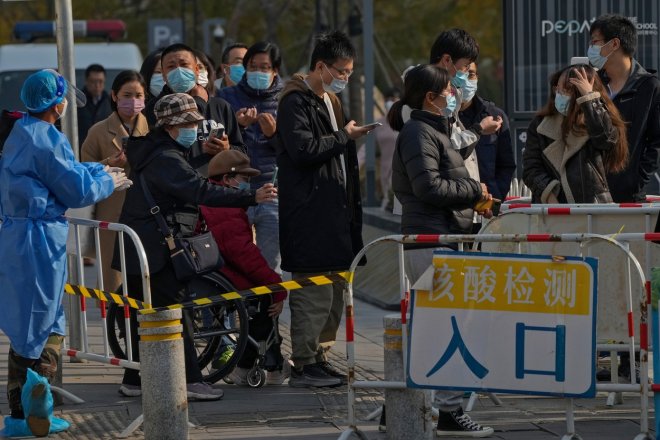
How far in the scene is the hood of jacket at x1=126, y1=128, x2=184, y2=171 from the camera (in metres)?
8.55

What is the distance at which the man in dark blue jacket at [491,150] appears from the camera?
31.2 feet

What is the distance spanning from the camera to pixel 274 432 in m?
7.96

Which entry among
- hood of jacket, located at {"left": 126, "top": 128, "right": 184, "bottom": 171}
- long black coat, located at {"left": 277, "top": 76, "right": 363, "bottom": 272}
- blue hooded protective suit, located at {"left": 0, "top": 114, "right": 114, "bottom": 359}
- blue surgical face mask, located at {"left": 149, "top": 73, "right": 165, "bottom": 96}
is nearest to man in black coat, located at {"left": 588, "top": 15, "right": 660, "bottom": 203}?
long black coat, located at {"left": 277, "top": 76, "right": 363, "bottom": 272}

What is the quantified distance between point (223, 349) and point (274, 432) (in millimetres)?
1547

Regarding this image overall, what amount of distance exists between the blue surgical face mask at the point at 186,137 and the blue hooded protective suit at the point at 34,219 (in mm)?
Result: 765

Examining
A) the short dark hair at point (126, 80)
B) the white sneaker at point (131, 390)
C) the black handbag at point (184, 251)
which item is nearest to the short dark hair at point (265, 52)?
the short dark hair at point (126, 80)

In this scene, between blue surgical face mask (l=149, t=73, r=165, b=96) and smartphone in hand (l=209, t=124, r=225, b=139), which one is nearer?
smartphone in hand (l=209, t=124, r=225, b=139)

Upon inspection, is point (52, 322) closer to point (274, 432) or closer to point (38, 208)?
point (38, 208)

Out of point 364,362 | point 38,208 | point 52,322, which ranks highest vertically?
point 38,208

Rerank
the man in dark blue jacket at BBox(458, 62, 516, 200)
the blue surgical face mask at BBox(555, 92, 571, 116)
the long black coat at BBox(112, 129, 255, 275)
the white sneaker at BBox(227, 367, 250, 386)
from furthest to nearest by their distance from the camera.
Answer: the man in dark blue jacket at BBox(458, 62, 516, 200) → the white sneaker at BBox(227, 367, 250, 386) → the blue surgical face mask at BBox(555, 92, 571, 116) → the long black coat at BBox(112, 129, 255, 275)

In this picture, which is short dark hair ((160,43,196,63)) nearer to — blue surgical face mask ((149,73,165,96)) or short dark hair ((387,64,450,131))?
blue surgical face mask ((149,73,165,96))

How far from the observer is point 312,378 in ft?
30.3

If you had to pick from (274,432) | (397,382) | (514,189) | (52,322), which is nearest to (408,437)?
(397,382)

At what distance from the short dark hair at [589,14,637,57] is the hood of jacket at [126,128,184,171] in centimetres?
268
